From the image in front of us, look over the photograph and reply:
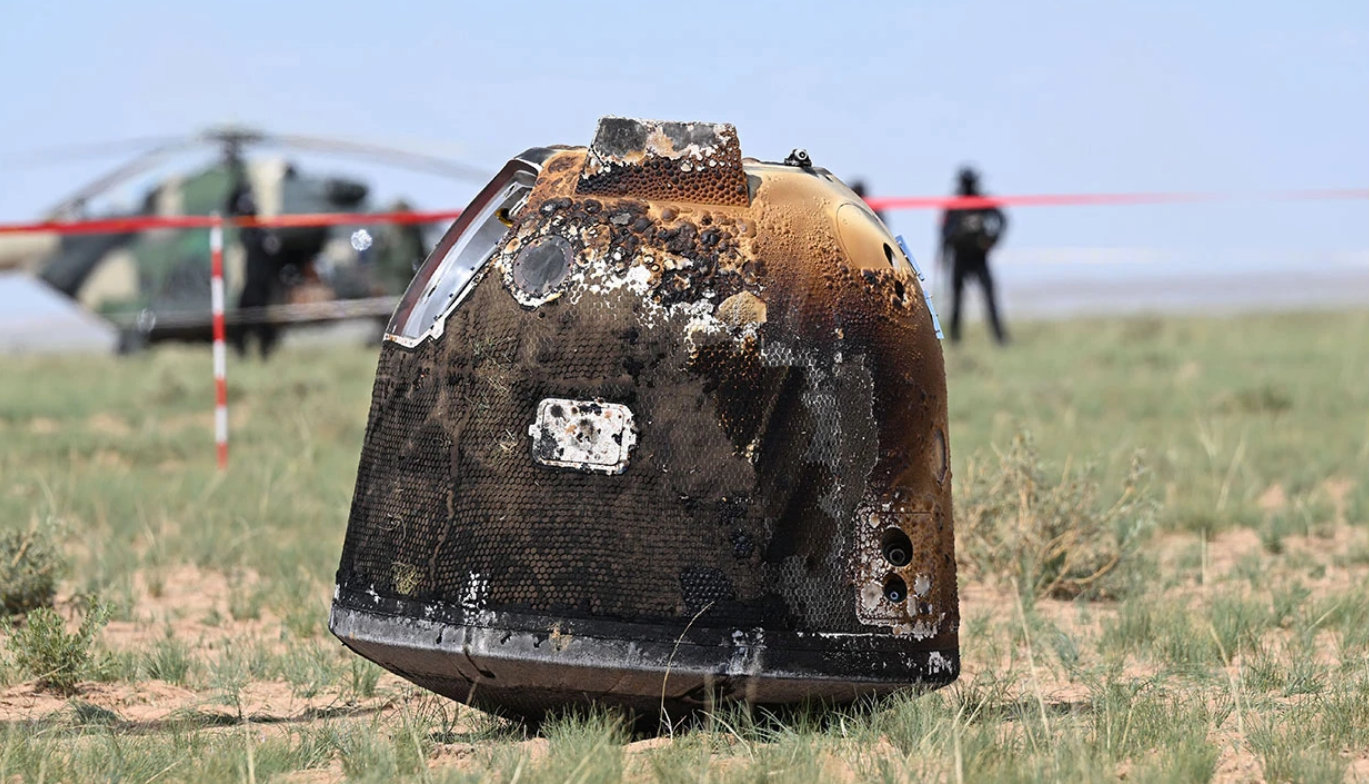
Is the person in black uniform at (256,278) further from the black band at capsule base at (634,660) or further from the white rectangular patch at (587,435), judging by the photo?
the white rectangular patch at (587,435)

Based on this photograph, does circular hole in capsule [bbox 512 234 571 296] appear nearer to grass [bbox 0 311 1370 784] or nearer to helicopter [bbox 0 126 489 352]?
grass [bbox 0 311 1370 784]

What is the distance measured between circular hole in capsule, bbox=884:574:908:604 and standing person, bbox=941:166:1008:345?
1649 centimetres

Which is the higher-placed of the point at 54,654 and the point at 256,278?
the point at 256,278

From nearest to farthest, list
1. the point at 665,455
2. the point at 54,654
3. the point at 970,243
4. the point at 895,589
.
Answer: the point at 665,455 < the point at 895,589 < the point at 54,654 < the point at 970,243

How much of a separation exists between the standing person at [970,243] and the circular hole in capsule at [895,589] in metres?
16.5

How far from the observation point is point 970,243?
20.5m

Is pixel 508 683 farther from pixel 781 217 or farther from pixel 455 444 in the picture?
pixel 781 217

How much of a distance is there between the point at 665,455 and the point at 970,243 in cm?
1710

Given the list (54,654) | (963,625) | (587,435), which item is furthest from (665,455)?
(963,625)

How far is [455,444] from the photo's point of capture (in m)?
3.90

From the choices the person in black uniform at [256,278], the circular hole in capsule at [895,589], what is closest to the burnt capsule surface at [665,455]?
the circular hole in capsule at [895,589]

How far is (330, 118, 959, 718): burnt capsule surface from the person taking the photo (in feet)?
12.4

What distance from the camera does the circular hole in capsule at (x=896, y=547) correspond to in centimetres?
395

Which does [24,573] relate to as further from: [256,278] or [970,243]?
[256,278]
